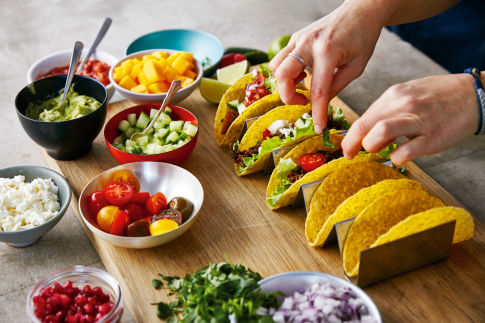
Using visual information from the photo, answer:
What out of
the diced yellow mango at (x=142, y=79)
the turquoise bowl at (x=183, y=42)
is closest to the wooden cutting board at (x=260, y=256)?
the diced yellow mango at (x=142, y=79)

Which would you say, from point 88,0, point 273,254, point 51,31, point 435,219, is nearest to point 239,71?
point 273,254

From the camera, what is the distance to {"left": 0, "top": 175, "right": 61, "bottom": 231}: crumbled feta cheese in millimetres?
2102

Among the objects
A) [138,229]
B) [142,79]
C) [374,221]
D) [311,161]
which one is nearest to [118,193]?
[138,229]

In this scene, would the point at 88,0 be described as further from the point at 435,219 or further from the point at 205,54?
the point at 435,219

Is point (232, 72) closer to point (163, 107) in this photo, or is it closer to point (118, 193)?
point (163, 107)

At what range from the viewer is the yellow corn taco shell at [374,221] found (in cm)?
186

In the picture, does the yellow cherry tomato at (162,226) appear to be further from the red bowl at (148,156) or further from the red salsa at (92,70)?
the red salsa at (92,70)

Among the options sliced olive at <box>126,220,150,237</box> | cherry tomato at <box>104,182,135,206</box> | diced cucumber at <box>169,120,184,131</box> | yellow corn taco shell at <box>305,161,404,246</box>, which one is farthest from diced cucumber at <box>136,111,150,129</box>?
yellow corn taco shell at <box>305,161,404,246</box>

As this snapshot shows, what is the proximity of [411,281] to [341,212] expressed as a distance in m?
0.36

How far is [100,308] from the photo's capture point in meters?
1.73

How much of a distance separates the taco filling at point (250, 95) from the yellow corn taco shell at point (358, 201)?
0.91m

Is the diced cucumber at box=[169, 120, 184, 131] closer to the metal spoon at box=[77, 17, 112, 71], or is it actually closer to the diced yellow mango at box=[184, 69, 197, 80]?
the diced yellow mango at box=[184, 69, 197, 80]

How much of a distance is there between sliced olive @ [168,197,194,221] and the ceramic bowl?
1.45ft

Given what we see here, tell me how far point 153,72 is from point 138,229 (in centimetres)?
111
